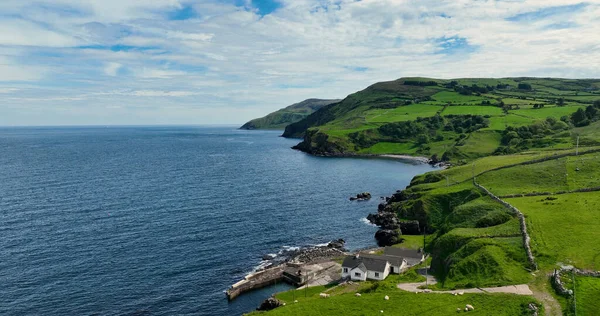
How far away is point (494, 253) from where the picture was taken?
61.1 metres

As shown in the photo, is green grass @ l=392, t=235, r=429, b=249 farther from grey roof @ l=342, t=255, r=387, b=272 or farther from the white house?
grey roof @ l=342, t=255, r=387, b=272

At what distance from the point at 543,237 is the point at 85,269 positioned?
79.6 m

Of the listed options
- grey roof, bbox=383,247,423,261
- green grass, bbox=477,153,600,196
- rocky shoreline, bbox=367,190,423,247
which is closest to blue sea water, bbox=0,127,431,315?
rocky shoreline, bbox=367,190,423,247

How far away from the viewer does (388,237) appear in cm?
9300

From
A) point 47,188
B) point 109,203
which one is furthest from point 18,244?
point 47,188

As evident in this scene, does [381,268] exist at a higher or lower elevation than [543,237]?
lower

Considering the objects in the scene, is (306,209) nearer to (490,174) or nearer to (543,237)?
(490,174)

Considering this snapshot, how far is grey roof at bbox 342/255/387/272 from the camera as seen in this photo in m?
70.2

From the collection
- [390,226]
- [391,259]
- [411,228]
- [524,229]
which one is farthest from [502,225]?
[390,226]

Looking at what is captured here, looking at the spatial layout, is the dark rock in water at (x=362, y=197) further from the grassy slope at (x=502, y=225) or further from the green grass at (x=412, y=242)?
the green grass at (x=412, y=242)

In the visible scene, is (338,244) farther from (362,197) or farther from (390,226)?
(362,197)

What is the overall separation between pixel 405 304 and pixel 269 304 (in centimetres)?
2103

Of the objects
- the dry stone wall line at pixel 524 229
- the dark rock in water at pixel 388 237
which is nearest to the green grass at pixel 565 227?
the dry stone wall line at pixel 524 229

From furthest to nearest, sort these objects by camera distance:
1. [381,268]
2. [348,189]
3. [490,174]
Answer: [348,189]
[490,174]
[381,268]
